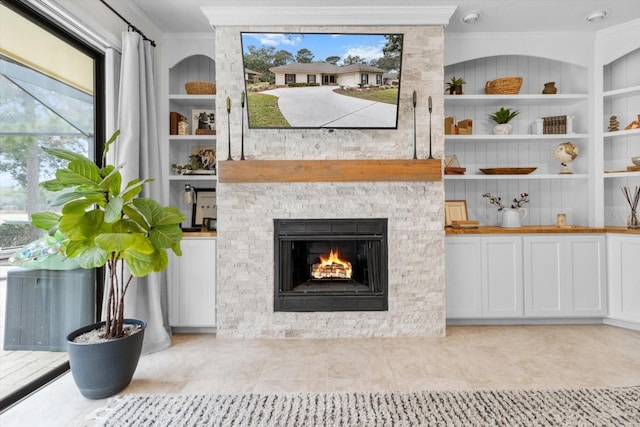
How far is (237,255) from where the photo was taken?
9.53 ft

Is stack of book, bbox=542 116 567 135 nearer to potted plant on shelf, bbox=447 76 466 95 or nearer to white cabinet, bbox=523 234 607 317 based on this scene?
potted plant on shelf, bbox=447 76 466 95

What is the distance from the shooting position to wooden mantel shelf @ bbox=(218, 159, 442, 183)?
2.81 meters

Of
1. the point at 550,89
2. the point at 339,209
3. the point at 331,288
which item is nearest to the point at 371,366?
the point at 331,288

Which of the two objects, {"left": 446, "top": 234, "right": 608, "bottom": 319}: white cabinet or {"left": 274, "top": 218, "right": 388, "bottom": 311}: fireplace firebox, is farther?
{"left": 446, "top": 234, "right": 608, "bottom": 319}: white cabinet

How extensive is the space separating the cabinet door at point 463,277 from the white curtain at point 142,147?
2365mm

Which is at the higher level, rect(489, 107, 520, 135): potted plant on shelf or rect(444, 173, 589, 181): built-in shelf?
rect(489, 107, 520, 135): potted plant on shelf

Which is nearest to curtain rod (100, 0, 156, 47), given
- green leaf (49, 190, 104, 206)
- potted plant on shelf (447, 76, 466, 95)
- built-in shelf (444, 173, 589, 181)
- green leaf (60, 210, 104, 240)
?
green leaf (49, 190, 104, 206)

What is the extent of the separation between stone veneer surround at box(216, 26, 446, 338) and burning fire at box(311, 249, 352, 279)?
344 millimetres

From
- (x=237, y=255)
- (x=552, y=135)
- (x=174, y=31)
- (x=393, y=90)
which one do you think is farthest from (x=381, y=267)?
(x=174, y=31)

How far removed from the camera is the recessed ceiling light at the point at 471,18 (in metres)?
2.90

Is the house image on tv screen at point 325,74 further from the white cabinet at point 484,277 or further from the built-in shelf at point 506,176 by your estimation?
the white cabinet at point 484,277

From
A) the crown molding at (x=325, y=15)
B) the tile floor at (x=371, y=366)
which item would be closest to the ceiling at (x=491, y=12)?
the crown molding at (x=325, y=15)

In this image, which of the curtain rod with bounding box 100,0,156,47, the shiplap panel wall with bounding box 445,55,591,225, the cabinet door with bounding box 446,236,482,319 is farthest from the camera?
the shiplap panel wall with bounding box 445,55,591,225

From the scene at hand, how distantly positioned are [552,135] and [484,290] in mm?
1574
